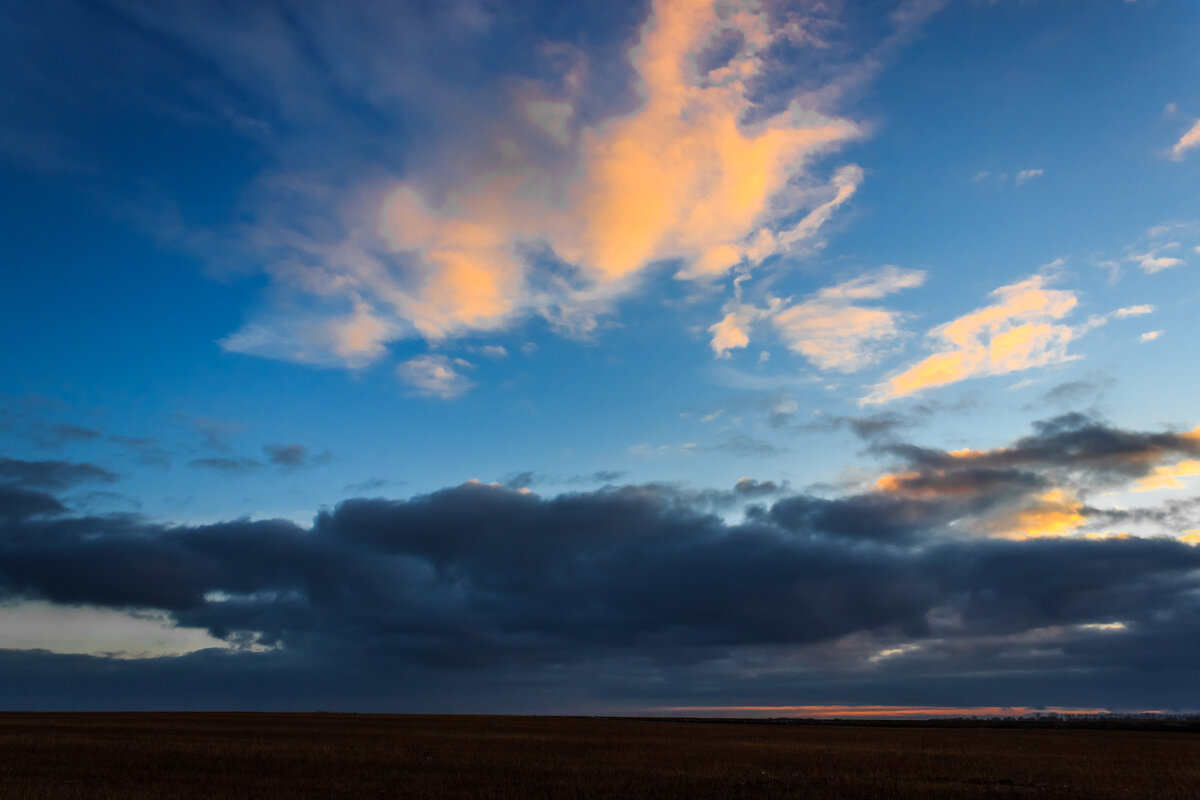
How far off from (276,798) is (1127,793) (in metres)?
40.8

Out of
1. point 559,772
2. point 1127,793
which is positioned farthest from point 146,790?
point 1127,793

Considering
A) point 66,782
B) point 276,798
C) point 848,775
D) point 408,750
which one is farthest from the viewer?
point 408,750

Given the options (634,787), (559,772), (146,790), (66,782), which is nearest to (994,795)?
(634,787)

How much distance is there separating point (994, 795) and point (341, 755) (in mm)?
40820

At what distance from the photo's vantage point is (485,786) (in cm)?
3647

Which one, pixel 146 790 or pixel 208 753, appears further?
pixel 208 753

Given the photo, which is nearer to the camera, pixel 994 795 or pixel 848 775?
pixel 994 795

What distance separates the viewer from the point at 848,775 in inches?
1725

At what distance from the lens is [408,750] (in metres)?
59.5

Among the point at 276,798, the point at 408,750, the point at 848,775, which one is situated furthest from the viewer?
the point at 408,750

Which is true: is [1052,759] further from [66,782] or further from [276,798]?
[66,782]

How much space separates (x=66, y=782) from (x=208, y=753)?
17612 mm

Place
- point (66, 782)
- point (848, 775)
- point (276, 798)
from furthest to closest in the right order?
point (848, 775), point (66, 782), point (276, 798)

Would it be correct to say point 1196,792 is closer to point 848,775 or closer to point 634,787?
point 848,775
